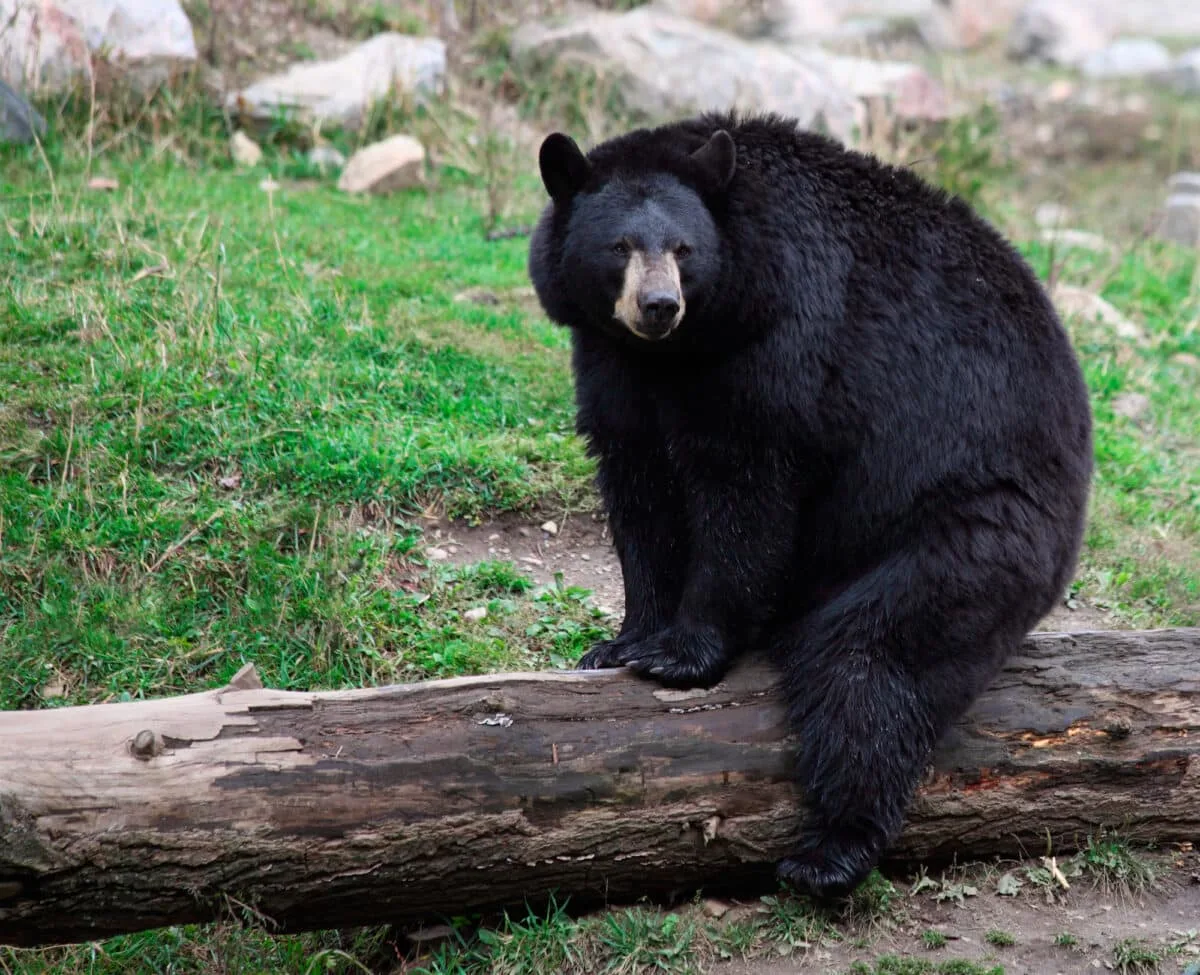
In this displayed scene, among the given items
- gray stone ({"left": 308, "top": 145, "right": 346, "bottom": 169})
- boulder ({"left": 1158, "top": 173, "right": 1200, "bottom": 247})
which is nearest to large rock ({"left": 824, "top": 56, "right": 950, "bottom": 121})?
boulder ({"left": 1158, "top": 173, "right": 1200, "bottom": 247})

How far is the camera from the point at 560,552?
20.2ft

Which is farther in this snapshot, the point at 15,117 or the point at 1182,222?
the point at 1182,222

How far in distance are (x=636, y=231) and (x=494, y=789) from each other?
1.82 meters

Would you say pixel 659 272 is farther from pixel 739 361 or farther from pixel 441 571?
pixel 441 571

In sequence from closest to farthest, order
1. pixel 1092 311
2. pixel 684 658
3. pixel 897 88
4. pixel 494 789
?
1. pixel 494 789
2. pixel 684 658
3. pixel 1092 311
4. pixel 897 88

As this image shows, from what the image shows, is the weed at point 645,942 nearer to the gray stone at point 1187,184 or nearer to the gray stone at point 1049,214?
the gray stone at point 1049,214

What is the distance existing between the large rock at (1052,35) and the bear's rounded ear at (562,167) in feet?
68.5

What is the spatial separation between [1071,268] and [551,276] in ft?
23.5

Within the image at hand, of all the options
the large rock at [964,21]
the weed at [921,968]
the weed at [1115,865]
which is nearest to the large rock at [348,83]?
the weed at [1115,865]

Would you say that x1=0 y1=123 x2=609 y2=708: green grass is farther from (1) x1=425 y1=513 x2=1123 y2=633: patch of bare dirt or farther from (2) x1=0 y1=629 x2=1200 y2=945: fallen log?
(2) x1=0 y1=629 x2=1200 y2=945: fallen log

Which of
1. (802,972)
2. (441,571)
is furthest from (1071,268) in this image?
(802,972)

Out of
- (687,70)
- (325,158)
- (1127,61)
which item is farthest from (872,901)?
(1127,61)

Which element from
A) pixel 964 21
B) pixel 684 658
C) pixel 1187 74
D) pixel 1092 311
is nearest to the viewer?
pixel 684 658

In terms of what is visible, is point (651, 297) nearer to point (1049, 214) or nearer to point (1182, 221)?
point (1182, 221)
